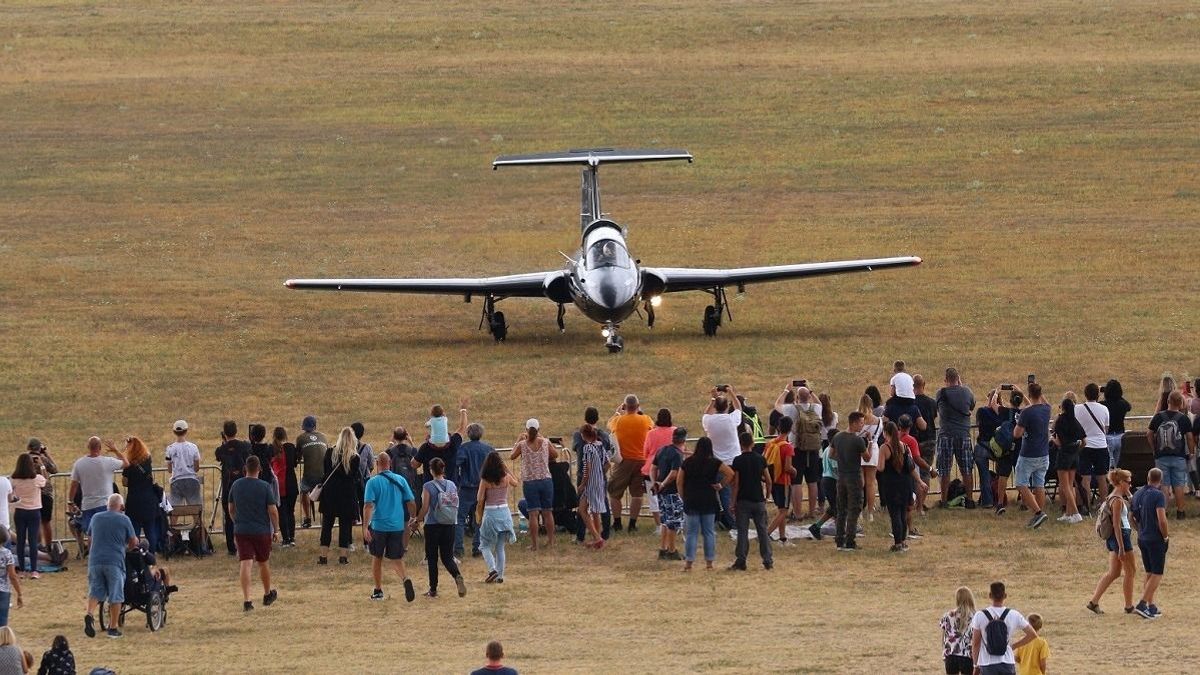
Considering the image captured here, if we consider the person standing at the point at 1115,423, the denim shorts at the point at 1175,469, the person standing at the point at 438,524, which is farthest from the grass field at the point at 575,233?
the person standing at the point at 1115,423

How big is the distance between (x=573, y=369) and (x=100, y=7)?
199 ft

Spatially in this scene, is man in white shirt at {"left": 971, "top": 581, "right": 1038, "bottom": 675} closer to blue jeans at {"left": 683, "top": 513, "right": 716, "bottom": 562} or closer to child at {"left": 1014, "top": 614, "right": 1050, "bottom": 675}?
child at {"left": 1014, "top": 614, "right": 1050, "bottom": 675}

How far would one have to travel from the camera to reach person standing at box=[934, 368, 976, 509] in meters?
21.3

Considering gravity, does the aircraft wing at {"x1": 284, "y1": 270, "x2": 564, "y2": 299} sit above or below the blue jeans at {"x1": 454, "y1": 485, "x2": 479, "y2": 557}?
above

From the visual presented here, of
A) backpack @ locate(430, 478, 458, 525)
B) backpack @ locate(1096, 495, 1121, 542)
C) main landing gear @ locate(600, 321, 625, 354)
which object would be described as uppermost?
main landing gear @ locate(600, 321, 625, 354)

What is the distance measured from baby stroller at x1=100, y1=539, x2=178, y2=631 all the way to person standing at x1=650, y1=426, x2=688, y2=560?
199 inches

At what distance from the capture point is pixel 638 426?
2072 cm

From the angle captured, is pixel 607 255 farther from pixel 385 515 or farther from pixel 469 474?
pixel 385 515

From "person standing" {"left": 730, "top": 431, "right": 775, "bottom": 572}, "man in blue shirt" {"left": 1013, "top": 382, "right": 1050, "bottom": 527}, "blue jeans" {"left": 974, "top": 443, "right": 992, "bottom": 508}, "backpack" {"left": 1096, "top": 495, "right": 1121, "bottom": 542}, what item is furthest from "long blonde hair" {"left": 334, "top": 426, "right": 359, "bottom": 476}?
"backpack" {"left": 1096, "top": 495, "right": 1121, "bottom": 542}

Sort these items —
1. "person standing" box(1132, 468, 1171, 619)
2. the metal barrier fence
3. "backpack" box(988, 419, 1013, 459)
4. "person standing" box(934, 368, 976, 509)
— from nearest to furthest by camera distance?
"person standing" box(1132, 468, 1171, 619) < "backpack" box(988, 419, 1013, 459) < "person standing" box(934, 368, 976, 509) < the metal barrier fence

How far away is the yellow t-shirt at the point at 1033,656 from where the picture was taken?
13680mm

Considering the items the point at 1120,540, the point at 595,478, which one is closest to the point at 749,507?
the point at 595,478

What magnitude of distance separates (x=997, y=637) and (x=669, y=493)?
629 centimetres

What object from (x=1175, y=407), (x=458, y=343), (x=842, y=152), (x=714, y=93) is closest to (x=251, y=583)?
(x=1175, y=407)
